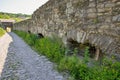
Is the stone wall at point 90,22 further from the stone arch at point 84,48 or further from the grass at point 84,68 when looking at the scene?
the grass at point 84,68

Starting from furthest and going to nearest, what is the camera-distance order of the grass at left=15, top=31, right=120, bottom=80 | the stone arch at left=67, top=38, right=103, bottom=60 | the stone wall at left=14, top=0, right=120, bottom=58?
1. the stone arch at left=67, top=38, right=103, bottom=60
2. the stone wall at left=14, top=0, right=120, bottom=58
3. the grass at left=15, top=31, right=120, bottom=80

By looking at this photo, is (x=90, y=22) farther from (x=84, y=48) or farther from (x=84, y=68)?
(x=84, y=48)

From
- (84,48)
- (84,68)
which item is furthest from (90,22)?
(84,48)

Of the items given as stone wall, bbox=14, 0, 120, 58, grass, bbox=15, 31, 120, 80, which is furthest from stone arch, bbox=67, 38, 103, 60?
grass, bbox=15, 31, 120, 80

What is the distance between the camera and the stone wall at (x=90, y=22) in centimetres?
349

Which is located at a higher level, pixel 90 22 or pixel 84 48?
pixel 90 22

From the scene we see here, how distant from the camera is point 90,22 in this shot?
4.38 metres

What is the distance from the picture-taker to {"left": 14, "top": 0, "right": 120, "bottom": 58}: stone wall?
138 inches

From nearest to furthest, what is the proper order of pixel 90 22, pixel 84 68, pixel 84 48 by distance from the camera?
pixel 84 68 → pixel 90 22 → pixel 84 48

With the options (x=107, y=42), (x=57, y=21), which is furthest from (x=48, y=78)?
(x=57, y=21)

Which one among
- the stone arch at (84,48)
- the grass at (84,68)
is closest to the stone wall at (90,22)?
the stone arch at (84,48)

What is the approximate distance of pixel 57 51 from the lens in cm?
605

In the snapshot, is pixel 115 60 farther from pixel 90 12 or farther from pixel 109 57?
pixel 90 12

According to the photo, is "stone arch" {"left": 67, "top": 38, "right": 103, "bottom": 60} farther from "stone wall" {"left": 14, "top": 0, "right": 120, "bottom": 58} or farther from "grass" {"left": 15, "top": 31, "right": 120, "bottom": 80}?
"grass" {"left": 15, "top": 31, "right": 120, "bottom": 80}
